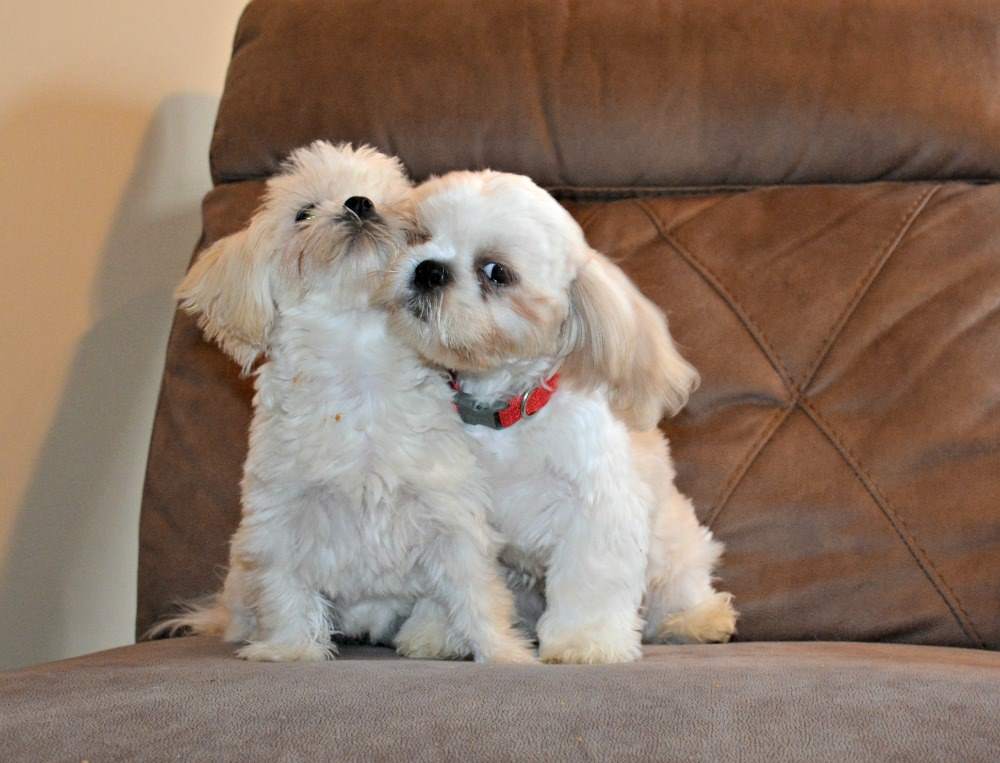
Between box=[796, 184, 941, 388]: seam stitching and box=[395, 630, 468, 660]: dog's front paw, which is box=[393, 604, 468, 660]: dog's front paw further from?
box=[796, 184, 941, 388]: seam stitching

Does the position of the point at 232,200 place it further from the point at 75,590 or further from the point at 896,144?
the point at 896,144

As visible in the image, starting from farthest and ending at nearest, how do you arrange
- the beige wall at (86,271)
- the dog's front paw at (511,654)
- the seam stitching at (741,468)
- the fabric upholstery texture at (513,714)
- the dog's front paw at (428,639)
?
the beige wall at (86,271)
the seam stitching at (741,468)
the dog's front paw at (428,639)
the dog's front paw at (511,654)
the fabric upholstery texture at (513,714)

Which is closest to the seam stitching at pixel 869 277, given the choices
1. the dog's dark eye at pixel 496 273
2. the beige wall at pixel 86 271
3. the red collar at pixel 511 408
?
the red collar at pixel 511 408

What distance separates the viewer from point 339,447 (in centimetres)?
183

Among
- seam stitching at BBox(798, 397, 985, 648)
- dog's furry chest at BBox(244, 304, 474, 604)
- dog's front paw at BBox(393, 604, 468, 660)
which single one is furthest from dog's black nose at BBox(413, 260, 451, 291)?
seam stitching at BBox(798, 397, 985, 648)

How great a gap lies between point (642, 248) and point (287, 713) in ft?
4.13

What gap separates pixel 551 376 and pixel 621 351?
6.0 inches

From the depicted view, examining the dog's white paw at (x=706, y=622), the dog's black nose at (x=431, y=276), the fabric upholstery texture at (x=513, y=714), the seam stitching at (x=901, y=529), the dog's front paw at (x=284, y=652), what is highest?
the dog's black nose at (x=431, y=276)

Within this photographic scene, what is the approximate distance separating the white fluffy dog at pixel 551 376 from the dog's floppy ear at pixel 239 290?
0.20 meters

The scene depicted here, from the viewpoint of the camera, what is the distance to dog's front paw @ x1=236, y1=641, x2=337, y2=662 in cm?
180

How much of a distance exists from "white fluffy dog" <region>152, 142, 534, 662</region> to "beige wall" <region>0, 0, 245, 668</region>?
67 cm

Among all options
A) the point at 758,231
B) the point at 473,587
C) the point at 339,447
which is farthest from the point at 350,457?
the point at 758,231

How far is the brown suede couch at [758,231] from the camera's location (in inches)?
83.4

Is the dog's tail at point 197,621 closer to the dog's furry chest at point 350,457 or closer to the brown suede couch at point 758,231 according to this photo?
the brown suede couch at point 758,231
